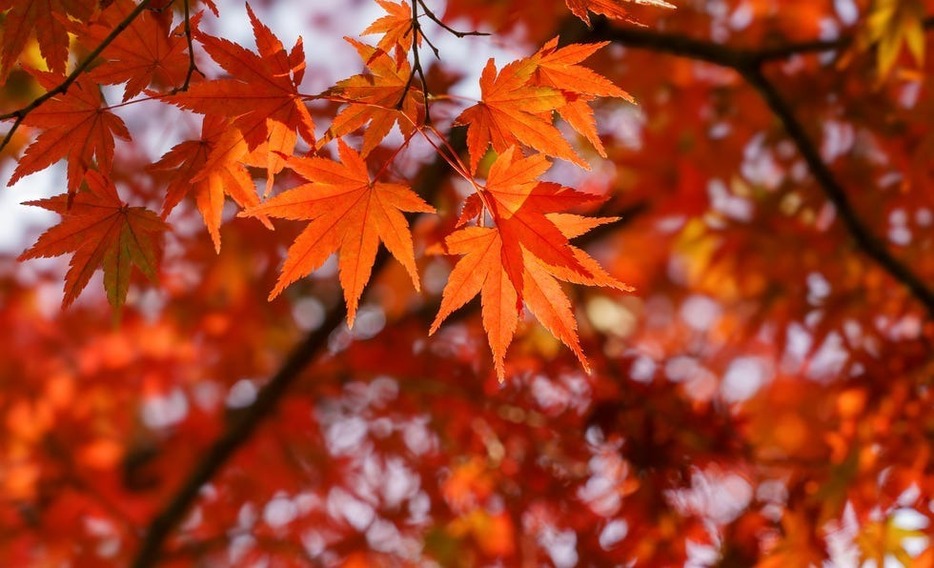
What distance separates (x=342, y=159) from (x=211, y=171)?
20 centimetres

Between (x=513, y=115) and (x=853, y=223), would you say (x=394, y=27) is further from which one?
(x=853, y=223)

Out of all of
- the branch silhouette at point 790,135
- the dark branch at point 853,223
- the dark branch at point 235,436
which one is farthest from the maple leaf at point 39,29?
the dark branch at point 853,223

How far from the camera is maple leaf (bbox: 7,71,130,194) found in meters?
1.09

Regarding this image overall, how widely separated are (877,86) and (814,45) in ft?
1.05

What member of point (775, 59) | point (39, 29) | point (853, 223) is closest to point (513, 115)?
point (39, 29)

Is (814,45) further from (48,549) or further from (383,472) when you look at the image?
(48,549)

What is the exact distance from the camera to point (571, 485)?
2512 millimetres

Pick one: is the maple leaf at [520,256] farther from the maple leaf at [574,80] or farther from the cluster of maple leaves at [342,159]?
the maple leaf at [574,80]

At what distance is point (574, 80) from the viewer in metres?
1.12

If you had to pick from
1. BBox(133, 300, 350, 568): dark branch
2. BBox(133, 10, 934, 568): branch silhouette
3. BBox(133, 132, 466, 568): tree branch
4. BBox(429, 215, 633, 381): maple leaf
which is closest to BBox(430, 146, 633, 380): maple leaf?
BBox(429, 215, 633, 381): maple leaf

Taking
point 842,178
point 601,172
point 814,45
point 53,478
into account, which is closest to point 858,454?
point 814,45

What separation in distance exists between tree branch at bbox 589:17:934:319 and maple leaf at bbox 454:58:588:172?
3.60ft

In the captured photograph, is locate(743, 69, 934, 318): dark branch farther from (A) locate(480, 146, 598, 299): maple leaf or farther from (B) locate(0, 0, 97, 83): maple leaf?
(B) locate(0, 0, 97, 83): maple leaf

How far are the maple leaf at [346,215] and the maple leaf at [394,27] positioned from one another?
16 cm
